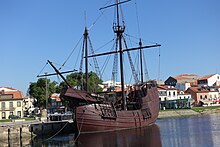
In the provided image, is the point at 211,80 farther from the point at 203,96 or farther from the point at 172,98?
the point at 172,98

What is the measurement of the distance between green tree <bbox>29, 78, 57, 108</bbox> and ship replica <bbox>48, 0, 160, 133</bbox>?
121 ft

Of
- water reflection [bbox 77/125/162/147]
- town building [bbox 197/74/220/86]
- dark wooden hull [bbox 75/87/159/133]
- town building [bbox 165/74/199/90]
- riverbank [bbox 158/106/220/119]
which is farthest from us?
town building [bbox 165/74/199/90]

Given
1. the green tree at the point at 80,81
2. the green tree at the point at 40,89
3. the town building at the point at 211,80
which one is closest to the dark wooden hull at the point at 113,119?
the green tree at the point at 80,81

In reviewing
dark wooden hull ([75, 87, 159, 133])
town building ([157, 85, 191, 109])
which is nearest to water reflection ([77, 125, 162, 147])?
dark wooden hull ([75, 87, 159, 133])

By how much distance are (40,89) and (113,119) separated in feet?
156

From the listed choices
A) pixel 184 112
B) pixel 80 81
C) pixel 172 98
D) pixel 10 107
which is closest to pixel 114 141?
pixel 10 107

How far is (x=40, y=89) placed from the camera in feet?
321

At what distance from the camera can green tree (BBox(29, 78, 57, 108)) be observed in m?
97.9

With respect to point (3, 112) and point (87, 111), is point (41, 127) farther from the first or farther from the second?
point (3, 112)

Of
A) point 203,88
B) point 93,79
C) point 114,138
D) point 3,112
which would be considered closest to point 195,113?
point 93,79

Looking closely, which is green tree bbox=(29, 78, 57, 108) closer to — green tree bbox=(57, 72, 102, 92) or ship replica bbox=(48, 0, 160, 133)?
green tree bbox=(57, 72, 102, 92)

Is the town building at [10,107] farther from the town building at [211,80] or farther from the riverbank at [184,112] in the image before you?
the town building at [211,80]

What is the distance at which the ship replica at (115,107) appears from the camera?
169 feet

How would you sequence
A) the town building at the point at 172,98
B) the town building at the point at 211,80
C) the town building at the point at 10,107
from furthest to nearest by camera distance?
the town building at the point at 211,80 → the town building at the point at 172,98 → the town building at the point at 10,107
